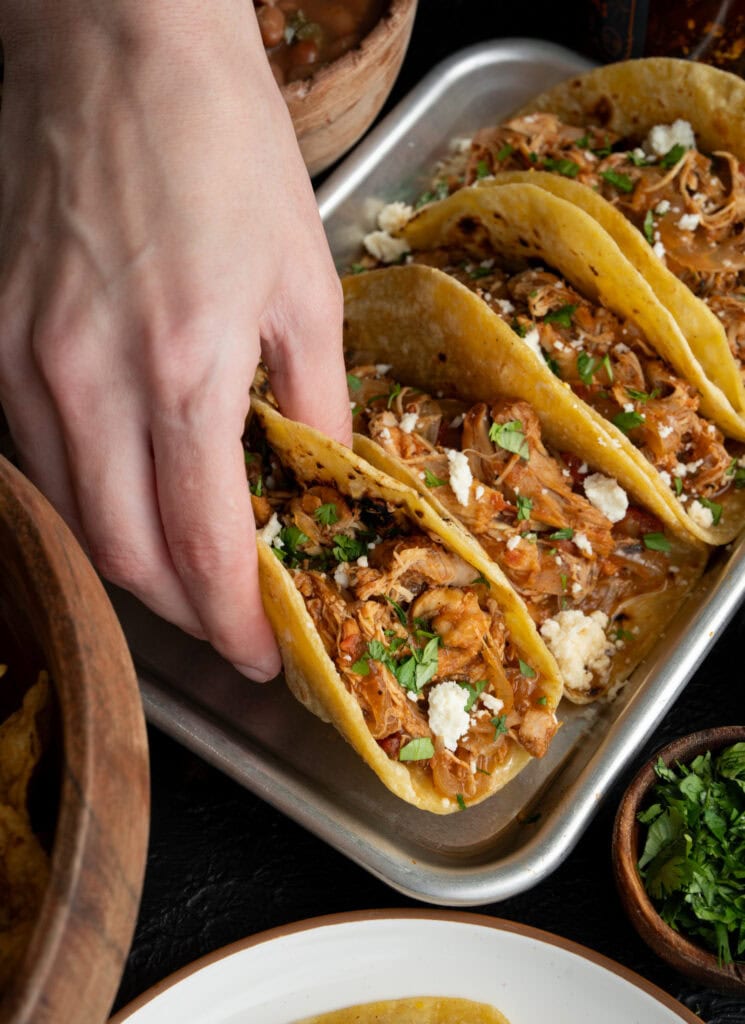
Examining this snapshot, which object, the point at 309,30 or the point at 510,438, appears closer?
the point at 510,438

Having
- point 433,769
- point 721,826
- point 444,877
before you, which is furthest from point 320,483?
point 721,826

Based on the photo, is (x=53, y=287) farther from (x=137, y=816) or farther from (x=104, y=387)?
(x=137, y=816)

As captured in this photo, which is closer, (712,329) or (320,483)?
(320,483)

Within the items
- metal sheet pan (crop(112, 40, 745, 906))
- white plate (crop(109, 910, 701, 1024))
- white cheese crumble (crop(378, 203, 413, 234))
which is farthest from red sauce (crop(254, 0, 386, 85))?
white plate (crop(109, 910, 701, 1024))

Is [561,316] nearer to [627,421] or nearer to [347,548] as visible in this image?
[627,421]

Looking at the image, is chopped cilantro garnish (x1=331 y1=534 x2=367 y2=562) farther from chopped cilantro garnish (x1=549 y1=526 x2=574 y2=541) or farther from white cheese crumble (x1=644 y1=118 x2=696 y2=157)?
white cheese crumble (x1=644 y1=118 x2=696 y2=157)

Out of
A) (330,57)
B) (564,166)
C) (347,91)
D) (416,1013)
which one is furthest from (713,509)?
(330,57)
